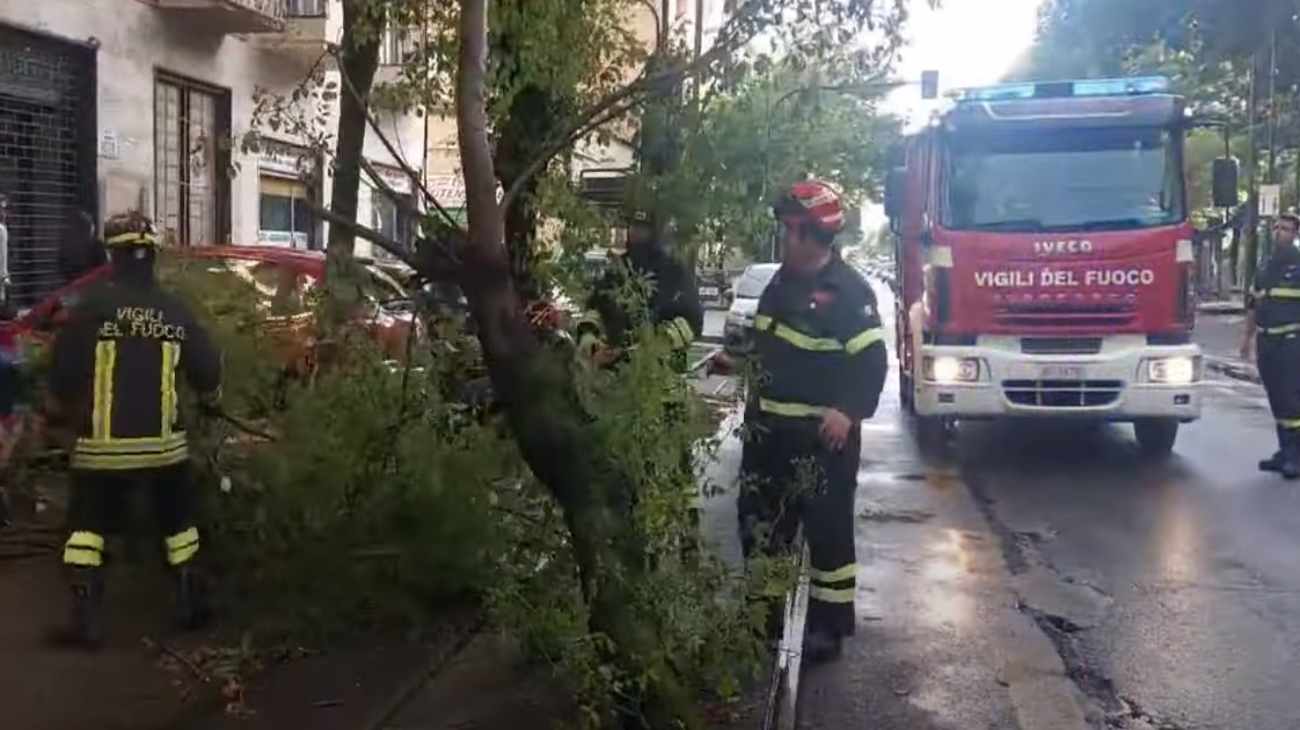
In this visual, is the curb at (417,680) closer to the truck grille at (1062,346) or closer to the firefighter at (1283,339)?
the truck grille at (1062,346)

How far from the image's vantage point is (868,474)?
11.0 metres

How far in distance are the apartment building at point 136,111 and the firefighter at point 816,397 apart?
649cm

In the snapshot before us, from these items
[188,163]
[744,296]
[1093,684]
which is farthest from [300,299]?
[744,296]

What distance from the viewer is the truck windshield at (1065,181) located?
35.7ft

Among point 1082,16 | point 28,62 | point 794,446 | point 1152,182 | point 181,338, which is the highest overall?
point 1082,16

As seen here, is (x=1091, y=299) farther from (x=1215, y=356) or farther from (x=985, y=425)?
(x=1215, y=356)

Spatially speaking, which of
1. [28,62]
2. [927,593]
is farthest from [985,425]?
[28,62]

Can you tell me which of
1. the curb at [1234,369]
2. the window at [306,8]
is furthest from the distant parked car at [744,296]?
the window at [306,8]

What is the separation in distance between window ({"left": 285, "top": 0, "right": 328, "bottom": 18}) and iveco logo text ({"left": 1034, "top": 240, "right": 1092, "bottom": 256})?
13.9 m

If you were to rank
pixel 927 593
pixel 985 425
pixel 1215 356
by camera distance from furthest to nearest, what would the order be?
pixel 1215 356
pixel 985 425
pixel 927 593

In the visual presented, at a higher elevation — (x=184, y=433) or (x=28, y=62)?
(x=28, y=62)

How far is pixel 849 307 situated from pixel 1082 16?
3008 cm

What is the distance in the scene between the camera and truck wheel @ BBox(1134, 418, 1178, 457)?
37.9 ft

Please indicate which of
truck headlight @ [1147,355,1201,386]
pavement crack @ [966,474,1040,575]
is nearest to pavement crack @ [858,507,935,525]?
pavement crack @ [966,474,1040,575]
